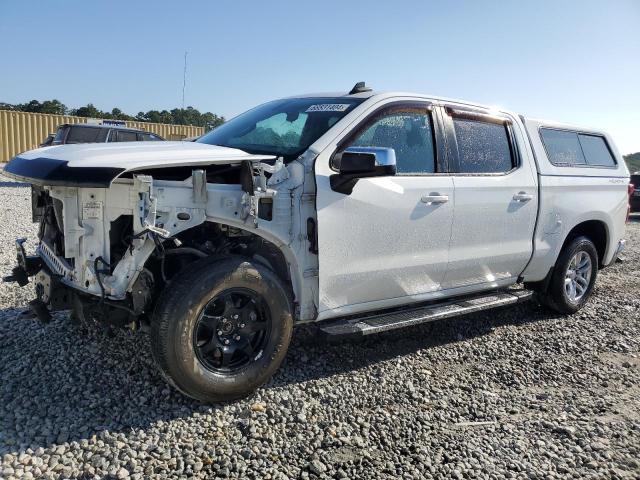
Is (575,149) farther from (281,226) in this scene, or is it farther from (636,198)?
(636,198)

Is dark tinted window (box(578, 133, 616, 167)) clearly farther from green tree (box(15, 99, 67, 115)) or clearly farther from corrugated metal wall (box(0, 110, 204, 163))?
green tree (box(15, 99, 67, 115))

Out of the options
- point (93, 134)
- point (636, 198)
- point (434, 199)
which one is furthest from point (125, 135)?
point (636, 198)

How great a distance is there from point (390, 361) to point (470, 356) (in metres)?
0.73

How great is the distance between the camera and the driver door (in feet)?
11.6

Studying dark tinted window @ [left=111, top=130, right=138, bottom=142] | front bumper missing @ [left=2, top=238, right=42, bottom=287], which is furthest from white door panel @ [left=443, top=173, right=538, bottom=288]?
dark tinted window @ [left=111, top=130, right=138, bottom=142]

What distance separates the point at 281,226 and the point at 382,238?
789 millimetres

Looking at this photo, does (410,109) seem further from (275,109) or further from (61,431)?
(61,431)

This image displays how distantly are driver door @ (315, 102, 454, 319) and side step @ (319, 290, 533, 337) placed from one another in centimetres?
9

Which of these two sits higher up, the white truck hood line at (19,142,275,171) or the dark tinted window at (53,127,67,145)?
the dark tinted window at (53,127,67,145)

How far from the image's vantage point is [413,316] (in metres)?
3.98

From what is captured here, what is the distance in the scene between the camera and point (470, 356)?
436cm

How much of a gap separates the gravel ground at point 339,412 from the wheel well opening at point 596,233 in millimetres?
1385

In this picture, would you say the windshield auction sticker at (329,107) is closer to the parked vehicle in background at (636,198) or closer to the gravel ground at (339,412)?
the gravel ground at (339,412)

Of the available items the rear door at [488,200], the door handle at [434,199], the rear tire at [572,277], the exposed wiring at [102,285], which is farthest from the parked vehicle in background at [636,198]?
the exposed wiring at [102,285]
